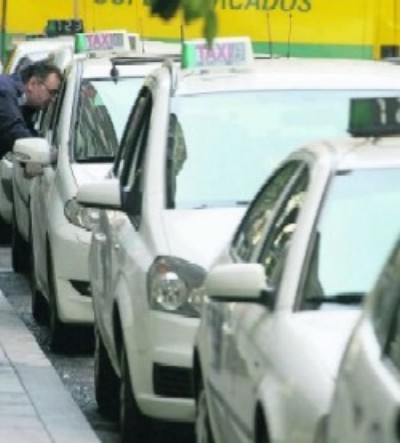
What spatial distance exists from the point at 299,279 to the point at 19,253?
10.4 meters

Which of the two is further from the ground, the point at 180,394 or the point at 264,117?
the point at 264,117

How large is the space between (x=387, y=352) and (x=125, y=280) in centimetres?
427

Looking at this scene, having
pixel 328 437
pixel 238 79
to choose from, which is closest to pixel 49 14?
pixel 238 79

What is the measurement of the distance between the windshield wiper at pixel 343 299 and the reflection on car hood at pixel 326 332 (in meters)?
0.07

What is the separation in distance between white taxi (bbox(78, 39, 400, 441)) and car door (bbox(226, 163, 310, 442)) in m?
1.49

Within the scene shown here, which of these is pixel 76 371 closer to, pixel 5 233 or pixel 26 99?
pixel 26 99

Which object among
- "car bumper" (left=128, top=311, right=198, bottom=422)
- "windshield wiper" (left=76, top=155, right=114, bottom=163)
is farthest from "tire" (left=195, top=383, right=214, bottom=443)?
"windshield wiper" (left=76, top=155, right=114, bottom=163)

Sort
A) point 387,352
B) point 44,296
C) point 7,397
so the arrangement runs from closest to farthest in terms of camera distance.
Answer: point 387,352, point 7,397, point 44,296

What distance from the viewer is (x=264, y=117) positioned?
10.4 m

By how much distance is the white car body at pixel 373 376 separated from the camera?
489 centimetres

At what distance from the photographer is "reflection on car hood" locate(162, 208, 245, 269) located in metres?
9.27

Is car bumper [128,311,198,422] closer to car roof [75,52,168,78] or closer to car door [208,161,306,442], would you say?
car door [208,161,306,442]

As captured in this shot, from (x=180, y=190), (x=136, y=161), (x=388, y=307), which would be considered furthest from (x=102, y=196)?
(x=388, y=307)

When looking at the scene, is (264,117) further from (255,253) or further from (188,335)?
(255,253)
